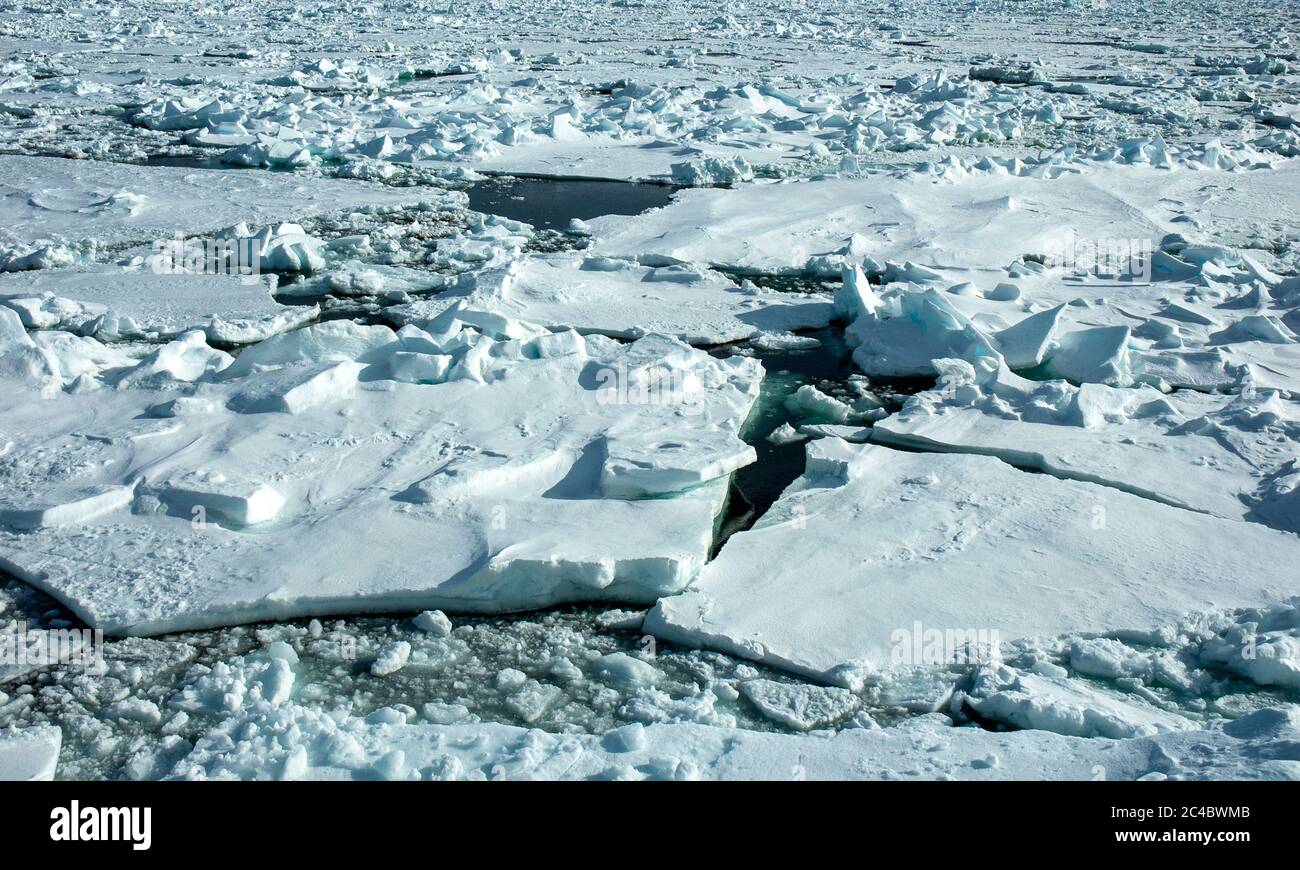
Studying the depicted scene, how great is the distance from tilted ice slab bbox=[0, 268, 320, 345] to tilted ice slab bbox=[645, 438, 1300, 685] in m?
3.47

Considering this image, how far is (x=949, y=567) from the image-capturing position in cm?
385

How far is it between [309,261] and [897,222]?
4.39m

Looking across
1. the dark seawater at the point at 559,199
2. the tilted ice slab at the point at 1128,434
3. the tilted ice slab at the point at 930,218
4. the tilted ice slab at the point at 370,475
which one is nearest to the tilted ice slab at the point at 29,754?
the tilted ice slab at the point at 370,475

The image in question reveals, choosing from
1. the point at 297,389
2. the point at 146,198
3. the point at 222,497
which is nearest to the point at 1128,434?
the point at 297,389

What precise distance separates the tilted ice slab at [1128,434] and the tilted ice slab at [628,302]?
4.44 feet

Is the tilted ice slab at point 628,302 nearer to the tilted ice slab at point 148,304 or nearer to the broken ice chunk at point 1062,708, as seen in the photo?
the tilted ice slab at point 148,304

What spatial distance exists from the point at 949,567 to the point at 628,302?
3.31 metres

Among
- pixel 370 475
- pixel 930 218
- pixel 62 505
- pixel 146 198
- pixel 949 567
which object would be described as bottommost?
pixel 146 198

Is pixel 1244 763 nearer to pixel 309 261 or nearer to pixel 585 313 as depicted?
pixel 585 313

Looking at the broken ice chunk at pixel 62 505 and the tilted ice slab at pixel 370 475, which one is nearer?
the tilted ice slab at pixel 370 475

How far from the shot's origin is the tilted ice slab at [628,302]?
6281mm

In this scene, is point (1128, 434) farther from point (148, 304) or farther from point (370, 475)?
point (148, 304)

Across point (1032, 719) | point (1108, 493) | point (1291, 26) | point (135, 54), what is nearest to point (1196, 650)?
point (1032, 719)

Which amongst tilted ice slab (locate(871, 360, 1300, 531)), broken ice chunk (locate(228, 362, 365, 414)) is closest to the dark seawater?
broken ice chunk (locate(228, 362, 365, 414))
